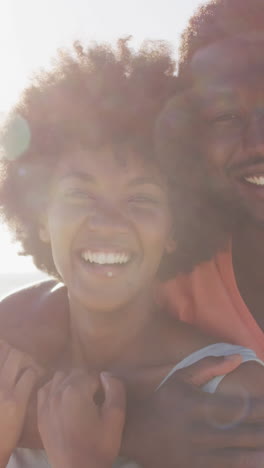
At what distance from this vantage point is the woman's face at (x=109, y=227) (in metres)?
2.48

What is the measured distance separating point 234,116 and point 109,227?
962mm

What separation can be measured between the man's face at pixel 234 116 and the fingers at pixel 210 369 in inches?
35.8

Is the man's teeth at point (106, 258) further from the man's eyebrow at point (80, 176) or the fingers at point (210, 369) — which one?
the fingers at point (210, 369)

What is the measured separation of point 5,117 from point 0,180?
335 mm

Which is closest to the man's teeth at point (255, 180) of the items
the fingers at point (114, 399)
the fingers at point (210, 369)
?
the fingers at point (210, 369)

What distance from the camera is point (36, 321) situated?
9.98 feet

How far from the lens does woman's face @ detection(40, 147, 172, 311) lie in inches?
97.7

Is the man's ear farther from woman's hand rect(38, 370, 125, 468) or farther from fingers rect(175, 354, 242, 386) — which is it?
fingers rect(175, 354, 242, 386)

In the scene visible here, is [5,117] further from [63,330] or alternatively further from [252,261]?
[252,261]

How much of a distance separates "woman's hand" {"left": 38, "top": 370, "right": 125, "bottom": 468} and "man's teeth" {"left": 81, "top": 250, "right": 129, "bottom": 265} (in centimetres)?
46

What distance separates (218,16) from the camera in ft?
10.4

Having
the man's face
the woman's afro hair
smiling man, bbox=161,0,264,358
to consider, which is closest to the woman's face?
the woman's afro hair

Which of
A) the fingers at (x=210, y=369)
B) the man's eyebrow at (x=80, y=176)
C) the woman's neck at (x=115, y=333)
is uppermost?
the man's eyebrow at (x=80, y=176)

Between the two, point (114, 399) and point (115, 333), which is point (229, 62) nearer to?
point (115, 333)
